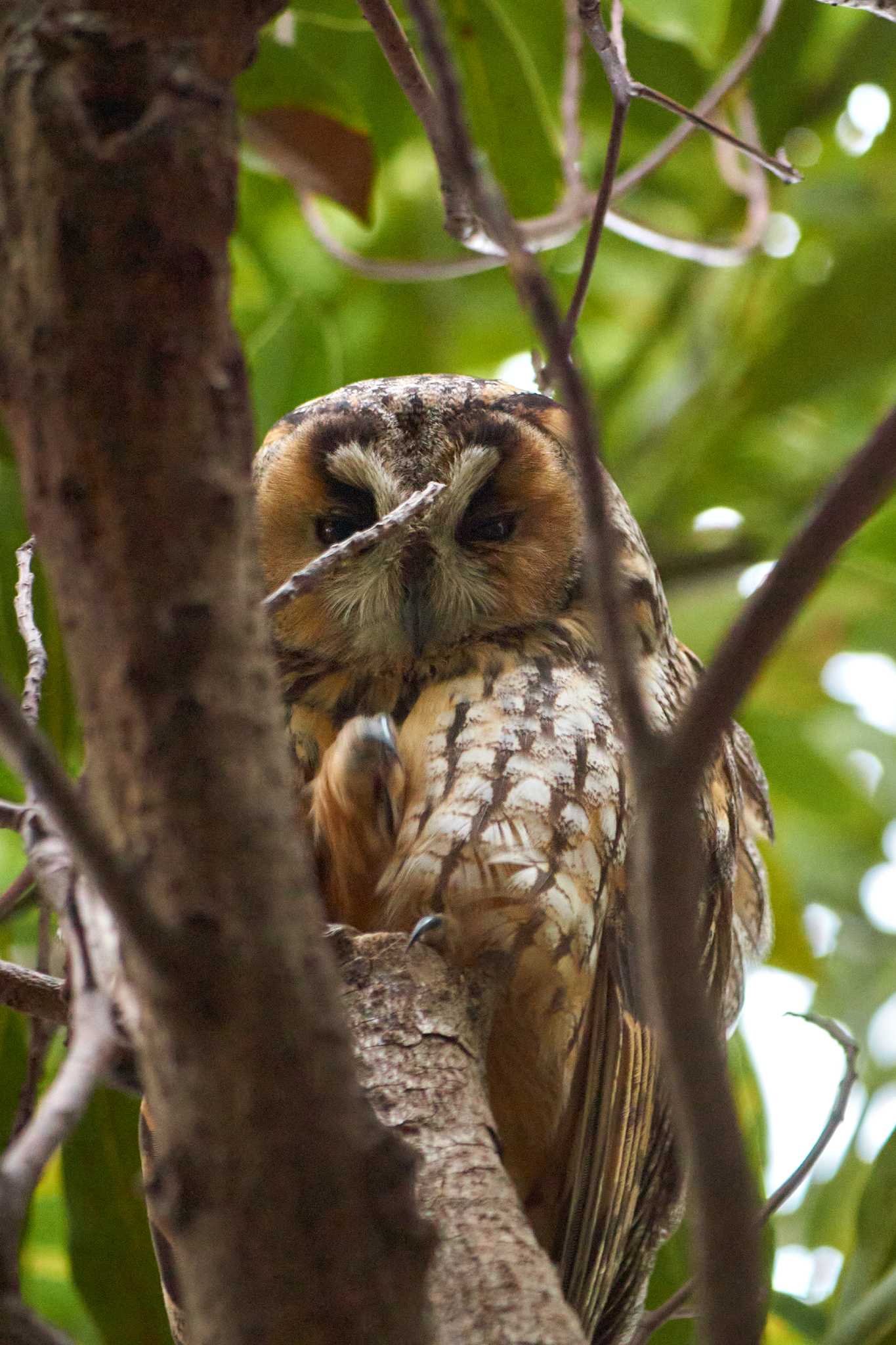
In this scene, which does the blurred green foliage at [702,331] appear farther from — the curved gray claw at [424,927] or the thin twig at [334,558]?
the thin twig at [334,558]

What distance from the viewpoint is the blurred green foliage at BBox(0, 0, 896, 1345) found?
2400 mm

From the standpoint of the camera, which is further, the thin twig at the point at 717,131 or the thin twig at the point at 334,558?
the thin twig at the point at 717,131

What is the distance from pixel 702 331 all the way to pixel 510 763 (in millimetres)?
2132

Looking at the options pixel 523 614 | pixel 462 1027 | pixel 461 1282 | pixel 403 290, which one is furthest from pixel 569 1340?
pixel 403 290

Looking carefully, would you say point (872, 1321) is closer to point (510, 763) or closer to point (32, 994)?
point (510, 763)

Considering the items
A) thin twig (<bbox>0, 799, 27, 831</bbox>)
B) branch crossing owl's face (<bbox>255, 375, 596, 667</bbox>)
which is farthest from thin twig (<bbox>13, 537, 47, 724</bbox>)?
branch crossing owl's face (<bbox>255, 375, 596, 667</bbox>)

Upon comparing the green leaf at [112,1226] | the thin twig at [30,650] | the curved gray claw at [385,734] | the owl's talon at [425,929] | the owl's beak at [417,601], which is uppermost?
the owl's beak at [417,601]

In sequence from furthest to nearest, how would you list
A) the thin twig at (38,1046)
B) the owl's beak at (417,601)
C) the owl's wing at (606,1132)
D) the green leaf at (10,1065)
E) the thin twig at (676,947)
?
the green leaf at (10,1065)
the owl's beak at (417,601)
the owl's wing at (606,1132)
the thin twig at (38,1046)
the thin twig at (676,947)

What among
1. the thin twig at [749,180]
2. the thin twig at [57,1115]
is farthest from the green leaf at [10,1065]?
the thin twig at [749,180]

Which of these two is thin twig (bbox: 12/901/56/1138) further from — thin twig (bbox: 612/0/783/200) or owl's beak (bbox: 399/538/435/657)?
thin twig (bbox: 612/0/783/200)

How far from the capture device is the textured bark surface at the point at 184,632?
68 cm

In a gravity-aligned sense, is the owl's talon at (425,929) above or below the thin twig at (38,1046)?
above

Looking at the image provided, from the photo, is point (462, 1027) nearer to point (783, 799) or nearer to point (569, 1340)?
point (569, 1340)

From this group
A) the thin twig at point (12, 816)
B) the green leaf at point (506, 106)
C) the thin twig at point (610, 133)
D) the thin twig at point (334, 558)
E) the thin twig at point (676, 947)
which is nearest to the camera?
the thin twig at point (676, 947)
